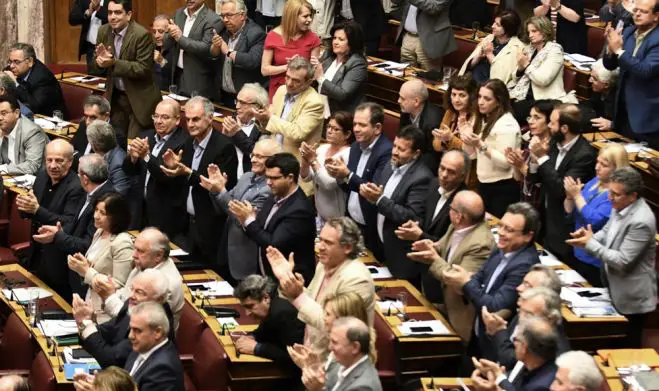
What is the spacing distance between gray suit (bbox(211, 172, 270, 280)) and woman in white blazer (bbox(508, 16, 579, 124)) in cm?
258

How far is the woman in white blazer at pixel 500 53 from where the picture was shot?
36.1 feet

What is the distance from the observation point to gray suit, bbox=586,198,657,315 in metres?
7.95

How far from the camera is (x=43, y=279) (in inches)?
378

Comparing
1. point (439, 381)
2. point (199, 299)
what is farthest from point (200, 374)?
point (439, 381)

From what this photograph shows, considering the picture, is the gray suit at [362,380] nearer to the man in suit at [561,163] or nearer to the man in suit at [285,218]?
the man in suit at [285,218]

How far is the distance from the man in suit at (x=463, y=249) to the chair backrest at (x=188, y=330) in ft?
4.21

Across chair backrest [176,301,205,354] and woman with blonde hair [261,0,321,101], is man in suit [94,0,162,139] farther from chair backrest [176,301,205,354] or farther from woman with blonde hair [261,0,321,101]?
chair backrest [176,301,205,354]

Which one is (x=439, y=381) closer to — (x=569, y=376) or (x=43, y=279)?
(x=569, y=376)

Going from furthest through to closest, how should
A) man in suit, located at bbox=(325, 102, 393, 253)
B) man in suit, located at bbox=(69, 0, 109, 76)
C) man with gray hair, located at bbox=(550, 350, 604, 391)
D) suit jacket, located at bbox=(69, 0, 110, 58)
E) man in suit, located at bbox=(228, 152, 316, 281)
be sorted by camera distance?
suit jacket, located at bbox=(69, 0, 110, 58) → man in suit, located at bbox=(69, 0, 109, 76) → man in suit, located at bbox=(325, 102, 393, 253) → man in suit, located at bbox=(228, 152, 316, 281) → man with gray hair, located at bbox=(550, 350, 604, 391)

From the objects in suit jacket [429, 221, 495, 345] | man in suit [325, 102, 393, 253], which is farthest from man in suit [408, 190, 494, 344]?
man in suit [325, 102, 393, 253]

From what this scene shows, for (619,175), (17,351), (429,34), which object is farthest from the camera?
(429,34)

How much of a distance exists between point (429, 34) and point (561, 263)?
371 centimetres

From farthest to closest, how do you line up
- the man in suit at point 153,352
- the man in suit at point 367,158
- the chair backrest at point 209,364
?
1. the man in suit at point 367,158
2. the chair backrest at point 209,364
3. the man in suit at point 153,352

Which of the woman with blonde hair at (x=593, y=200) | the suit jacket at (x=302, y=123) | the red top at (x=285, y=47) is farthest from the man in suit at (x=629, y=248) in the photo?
the red top at (x=285, y=47)
